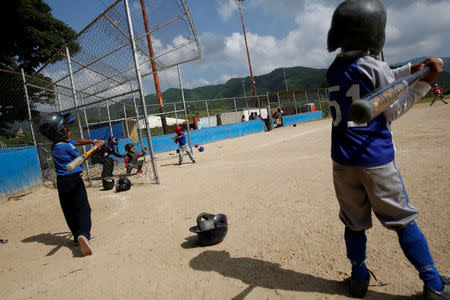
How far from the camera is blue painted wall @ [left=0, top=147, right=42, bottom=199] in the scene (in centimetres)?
725

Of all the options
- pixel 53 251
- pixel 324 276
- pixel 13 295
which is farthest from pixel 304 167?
pixel 13 295

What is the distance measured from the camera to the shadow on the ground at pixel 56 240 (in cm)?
357

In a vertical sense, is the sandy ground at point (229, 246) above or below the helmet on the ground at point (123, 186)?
below

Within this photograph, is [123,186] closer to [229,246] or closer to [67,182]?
[67,182]

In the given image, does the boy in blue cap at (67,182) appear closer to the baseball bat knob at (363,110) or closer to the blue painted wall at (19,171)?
the baseball bat knob at (363,110)

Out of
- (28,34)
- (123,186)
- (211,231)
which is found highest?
(28,34)

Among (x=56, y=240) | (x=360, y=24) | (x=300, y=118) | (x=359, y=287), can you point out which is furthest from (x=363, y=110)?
(x=300, y=118)

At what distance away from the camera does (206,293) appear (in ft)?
7.09

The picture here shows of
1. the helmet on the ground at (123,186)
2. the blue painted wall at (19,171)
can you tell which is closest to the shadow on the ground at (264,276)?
the helmet on the ground at (123,186)

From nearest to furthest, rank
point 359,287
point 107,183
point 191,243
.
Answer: point 359,287, point 191,243, point 107,183

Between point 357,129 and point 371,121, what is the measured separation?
0.10m

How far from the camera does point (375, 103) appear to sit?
120cm

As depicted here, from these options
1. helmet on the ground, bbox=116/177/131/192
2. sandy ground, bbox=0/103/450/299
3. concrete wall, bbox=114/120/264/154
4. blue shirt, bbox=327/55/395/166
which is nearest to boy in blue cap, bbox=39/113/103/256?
sandy ground, bbox=0/103/450/299

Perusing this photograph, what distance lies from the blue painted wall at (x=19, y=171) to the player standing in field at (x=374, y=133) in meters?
8.99
